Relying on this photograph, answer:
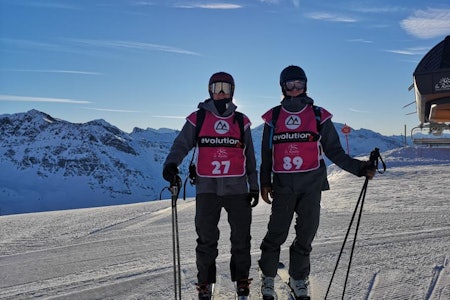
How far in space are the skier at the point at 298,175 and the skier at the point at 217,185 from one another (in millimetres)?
226

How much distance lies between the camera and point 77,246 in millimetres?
6906

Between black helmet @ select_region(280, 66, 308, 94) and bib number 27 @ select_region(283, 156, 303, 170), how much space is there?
799 millimetres

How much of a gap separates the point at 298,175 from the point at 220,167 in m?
0.77

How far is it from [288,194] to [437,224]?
4628 mm

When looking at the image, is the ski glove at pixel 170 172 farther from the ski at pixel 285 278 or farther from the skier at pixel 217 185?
the ski at pixel 285 278

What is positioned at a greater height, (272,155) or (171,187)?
(272,155)

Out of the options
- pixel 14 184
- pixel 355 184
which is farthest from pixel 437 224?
pixel 14 184

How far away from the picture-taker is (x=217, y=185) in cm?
406

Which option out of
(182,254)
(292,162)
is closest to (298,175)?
(292,162)

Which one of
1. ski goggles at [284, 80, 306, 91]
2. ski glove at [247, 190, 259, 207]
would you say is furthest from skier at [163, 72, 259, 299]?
ski goggles at [284, 80, 306, 91]

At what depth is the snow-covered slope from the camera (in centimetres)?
439

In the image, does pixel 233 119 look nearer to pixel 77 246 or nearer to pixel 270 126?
pixel 270 126

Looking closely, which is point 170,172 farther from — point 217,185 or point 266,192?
point 266,192

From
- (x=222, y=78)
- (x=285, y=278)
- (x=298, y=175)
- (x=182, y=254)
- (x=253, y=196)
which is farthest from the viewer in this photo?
(x=182, y=254)
